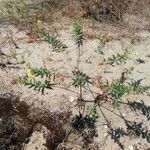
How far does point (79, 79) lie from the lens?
17.1 feet

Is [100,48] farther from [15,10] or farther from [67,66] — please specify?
[15,10]

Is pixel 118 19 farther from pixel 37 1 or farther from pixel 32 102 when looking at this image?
pixel 32 102

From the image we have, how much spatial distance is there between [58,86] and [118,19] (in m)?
1.89

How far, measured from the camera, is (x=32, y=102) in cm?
562

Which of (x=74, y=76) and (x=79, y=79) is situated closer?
(x=79, y=79)

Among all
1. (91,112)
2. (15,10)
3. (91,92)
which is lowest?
(91,92)

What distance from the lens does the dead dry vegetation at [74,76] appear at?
5207mm

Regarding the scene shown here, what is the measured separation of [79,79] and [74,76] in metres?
0.71

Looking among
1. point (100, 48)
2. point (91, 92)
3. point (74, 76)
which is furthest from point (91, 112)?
point (100, 48)

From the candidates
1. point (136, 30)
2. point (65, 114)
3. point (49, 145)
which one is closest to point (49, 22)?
point (136, 30)

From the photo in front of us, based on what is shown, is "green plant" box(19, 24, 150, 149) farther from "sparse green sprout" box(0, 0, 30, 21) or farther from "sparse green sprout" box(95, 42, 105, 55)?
"sparse green sprout" box(0, 0, 30, 21)

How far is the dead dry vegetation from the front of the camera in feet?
17.1

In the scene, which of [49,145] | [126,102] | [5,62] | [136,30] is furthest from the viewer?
[136,30]

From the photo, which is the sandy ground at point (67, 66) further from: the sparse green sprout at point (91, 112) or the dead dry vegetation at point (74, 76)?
the sparse green sprout at point (91, 112)
